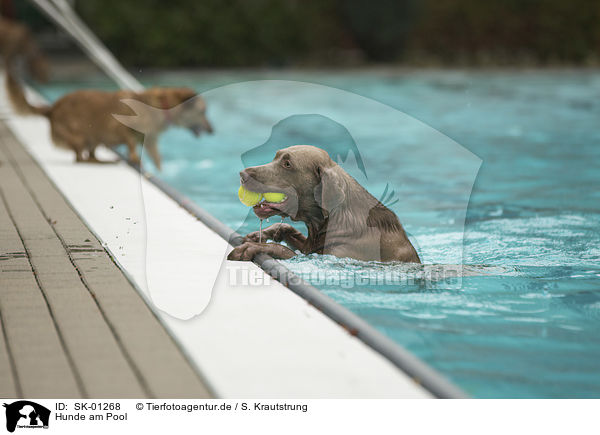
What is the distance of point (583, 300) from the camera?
476 centimetres

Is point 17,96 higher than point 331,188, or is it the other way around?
point 17,96

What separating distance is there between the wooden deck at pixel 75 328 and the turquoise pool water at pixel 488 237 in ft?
3.61

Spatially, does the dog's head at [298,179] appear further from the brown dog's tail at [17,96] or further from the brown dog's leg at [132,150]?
the brown dog's tail at [17,96]

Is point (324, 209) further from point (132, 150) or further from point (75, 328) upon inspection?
point (132, 150)

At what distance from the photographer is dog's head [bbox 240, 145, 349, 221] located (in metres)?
4.56

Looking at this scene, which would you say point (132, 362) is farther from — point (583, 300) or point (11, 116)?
point (11, 116)

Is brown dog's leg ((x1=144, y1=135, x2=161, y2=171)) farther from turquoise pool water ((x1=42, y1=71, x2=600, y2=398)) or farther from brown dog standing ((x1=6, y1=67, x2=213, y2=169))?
turquoise pool water ((x1=42, y1=71, x2=600, y2=398))

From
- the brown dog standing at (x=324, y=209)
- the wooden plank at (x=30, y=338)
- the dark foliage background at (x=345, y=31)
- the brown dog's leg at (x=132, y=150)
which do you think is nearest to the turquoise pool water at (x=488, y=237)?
the brown dog standing at (x=324, y=209)

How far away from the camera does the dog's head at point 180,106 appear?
7.50m

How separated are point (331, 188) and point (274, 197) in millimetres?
330

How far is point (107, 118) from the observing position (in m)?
8.28
